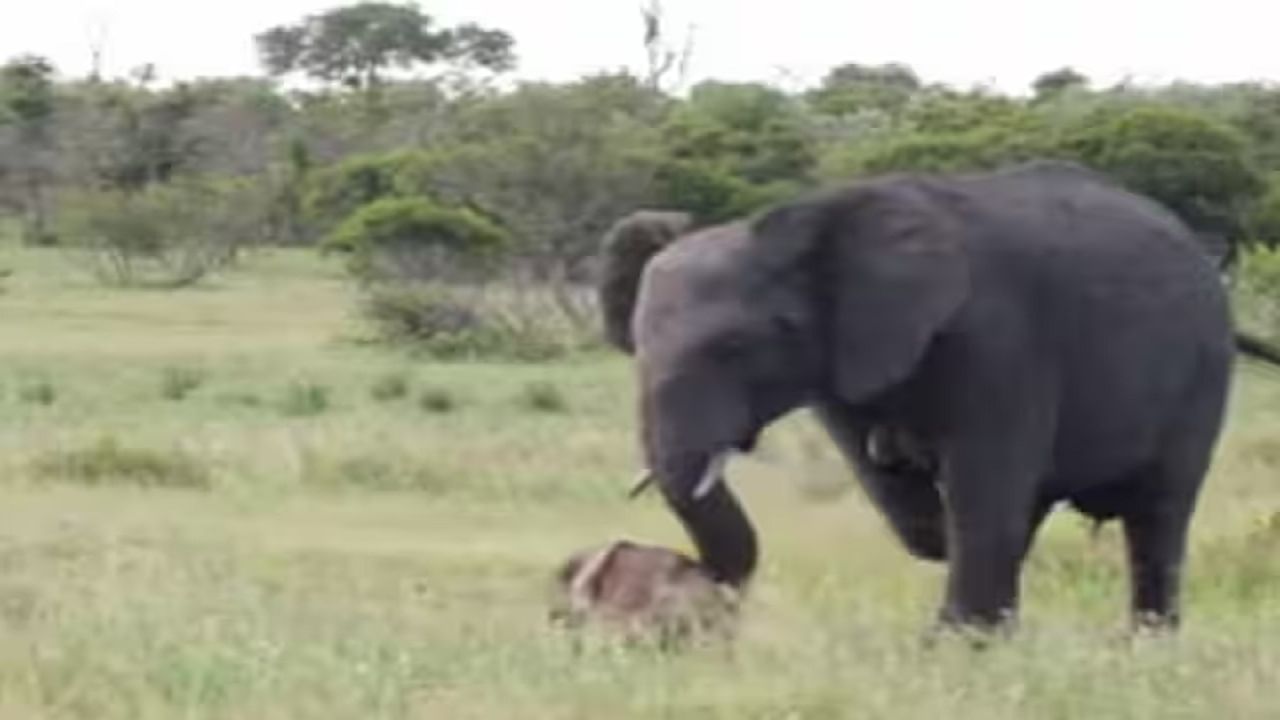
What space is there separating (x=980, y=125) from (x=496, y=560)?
3277 centimetres

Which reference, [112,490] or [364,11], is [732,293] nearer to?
[112,490]

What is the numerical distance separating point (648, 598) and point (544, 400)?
19.0m

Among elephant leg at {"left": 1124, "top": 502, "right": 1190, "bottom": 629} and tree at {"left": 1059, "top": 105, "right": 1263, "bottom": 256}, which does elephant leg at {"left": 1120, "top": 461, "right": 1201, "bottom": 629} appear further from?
tree at {"left": 1059, "top": 105, "right": 1263, "bottom": 256}

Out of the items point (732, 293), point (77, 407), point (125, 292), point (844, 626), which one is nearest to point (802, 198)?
point (732, 293)

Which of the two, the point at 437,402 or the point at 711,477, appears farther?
the point at 437,402

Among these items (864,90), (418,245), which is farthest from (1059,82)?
(418,245)

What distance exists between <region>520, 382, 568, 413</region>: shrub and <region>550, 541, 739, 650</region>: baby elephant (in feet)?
60.1

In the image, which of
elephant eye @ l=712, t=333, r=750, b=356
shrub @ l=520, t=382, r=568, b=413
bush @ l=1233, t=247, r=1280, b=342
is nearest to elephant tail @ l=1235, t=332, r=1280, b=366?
elephant eye @ l=712, t=333, r=750, b=356

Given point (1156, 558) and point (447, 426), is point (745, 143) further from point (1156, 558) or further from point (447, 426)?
point (1156, 558)

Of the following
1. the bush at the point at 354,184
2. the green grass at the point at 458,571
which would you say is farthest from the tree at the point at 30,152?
the green grass at the point at 458,571

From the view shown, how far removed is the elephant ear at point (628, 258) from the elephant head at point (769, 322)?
0.11 meters

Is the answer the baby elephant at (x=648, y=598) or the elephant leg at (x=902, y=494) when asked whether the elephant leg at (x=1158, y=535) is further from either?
the baby elephant at (x=648, y=598)

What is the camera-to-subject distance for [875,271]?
877 cm

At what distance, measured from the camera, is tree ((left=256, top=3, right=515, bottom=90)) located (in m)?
87.8
